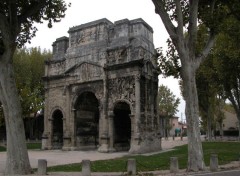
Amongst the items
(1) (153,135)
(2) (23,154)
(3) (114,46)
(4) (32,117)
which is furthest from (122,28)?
(4) (32,117)

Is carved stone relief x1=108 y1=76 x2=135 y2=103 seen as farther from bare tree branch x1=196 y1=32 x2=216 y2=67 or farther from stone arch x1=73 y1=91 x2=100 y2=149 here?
bare tree branch x1=196 y1=32 x2=216 y2=67

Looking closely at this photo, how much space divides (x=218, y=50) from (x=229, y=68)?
182 centimetres

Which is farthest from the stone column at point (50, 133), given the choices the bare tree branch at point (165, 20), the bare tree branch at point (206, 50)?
the bare tree branch at point (206, 50)

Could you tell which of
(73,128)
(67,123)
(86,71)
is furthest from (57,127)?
(86,71)

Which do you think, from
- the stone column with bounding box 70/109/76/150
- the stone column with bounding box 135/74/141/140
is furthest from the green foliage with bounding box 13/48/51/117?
the stone column with bounding box 135/74/141/140

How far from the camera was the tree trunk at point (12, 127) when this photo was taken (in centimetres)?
1338

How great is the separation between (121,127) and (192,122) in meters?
15.7

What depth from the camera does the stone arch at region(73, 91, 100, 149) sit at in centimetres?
2917

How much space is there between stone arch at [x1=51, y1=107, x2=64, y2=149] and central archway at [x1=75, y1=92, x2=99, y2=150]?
6.31 feet

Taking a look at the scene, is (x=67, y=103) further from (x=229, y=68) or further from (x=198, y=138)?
(x=198, y=138)

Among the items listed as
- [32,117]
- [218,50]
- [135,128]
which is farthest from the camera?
[32,117]

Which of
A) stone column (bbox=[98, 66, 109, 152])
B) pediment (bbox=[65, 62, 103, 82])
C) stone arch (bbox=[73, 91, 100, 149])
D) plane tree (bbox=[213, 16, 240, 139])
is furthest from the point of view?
stone arch (bbox=[73, 91, 100, 149])

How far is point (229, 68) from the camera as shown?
27.8 meters

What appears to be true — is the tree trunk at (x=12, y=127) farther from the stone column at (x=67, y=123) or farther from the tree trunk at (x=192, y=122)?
the stone column at (x=67, y=123)
